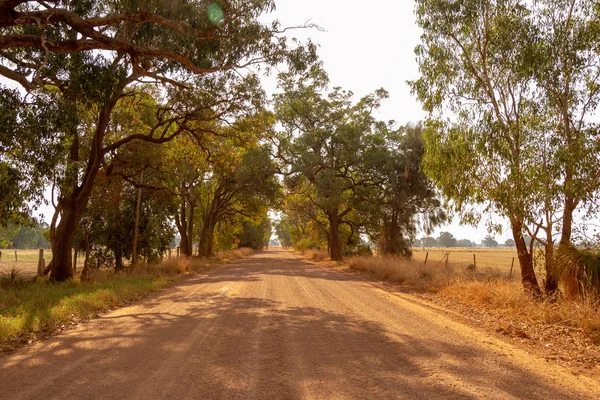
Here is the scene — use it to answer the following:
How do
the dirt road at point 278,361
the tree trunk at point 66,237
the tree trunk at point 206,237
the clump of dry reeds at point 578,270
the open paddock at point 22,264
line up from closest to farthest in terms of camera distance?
the dirt road at point 278,361
the clump of dry reeds at point 578,270
the tree trunk at point 66,237
the open paddock at point 22,264
the tree trunk at point 206,237

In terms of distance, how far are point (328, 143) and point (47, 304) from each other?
76.1 ft

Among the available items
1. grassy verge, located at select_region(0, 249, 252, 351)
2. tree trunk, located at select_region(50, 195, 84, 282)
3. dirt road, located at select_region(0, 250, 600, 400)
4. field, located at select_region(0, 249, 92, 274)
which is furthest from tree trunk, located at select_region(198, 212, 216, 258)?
dirt road, located at select_region(0, 250, 600, 400)

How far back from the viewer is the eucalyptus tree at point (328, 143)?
93.6 feet

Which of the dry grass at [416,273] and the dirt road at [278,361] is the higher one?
the dry grass at [416,273]

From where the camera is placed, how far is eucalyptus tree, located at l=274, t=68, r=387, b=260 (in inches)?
1123

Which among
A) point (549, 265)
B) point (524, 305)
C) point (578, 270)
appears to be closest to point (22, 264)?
point (524, 305)

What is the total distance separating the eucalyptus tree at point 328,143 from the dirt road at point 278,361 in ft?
63.6

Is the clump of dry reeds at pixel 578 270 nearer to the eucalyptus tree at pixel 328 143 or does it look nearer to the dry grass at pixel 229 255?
the eucalyptus tree at pixel 328 143

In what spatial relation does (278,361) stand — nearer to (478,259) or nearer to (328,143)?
(328,143)

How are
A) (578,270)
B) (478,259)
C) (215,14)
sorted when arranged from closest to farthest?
1. (578,270)
2. (215,14)
3. (478,259)

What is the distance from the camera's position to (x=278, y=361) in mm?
5648

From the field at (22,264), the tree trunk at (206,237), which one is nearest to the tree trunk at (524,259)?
the field at (22,264)

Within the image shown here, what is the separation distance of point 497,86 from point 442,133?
198 cm

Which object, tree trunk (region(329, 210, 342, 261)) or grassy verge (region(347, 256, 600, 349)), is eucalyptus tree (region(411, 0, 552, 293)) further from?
tree trunk (region(329, 210, 342, 261))
